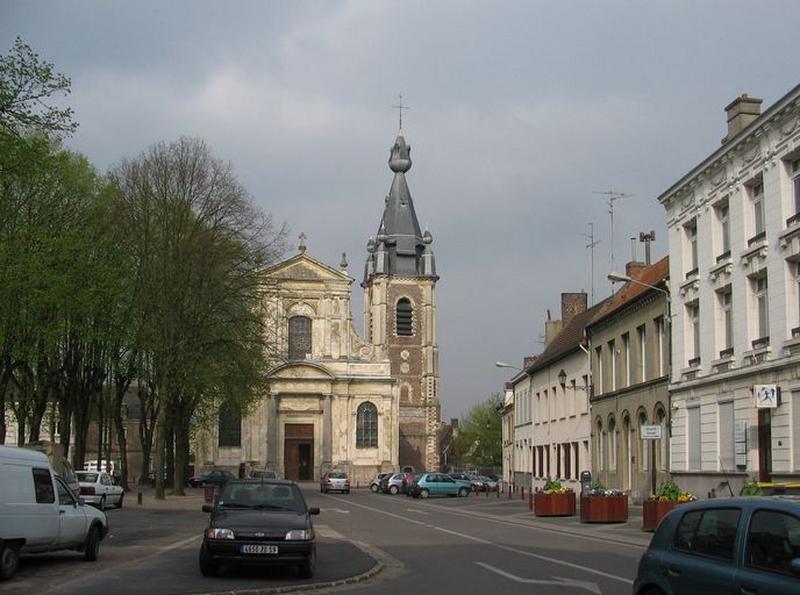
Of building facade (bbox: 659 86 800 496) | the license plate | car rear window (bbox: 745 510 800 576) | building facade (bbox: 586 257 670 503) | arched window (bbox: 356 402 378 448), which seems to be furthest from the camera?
arched window (bbox: 356 402 378 448)

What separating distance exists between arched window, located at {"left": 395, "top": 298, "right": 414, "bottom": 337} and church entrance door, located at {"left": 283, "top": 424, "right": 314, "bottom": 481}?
22884 mm

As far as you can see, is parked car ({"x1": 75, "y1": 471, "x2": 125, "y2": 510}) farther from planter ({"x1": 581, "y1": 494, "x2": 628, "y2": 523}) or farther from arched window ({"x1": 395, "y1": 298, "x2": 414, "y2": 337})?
arched window ({"x1": 395, "y1": 298, "x2": 414, "y2": 337})

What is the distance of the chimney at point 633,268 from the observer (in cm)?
4480

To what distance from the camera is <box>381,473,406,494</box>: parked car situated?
224 feet

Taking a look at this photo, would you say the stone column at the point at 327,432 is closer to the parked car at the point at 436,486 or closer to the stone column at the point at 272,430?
the stone column at the point at 272,430

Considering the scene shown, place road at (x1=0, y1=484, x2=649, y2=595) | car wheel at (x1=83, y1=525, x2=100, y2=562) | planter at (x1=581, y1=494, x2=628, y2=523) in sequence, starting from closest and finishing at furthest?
1. road at (x1=0, y1=484, x2=649, y2=595)
2. car wheel at (x1=83, y1=525, x2=100, y2=562)
3. planter at (x1=581, y1=494, x2=628, y2=523)

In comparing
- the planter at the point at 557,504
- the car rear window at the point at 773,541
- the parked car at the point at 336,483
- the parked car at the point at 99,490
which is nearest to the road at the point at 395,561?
the planter at the point at 557,504

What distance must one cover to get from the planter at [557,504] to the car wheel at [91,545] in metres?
19.9

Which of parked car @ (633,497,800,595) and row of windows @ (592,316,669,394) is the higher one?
row of windows @ (592,316,669,394)

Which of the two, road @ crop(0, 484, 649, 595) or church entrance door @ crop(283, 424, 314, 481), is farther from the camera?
church entrance door @ crop(283, 424, 314, 481)

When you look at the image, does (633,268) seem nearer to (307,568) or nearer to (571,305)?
(571,305)

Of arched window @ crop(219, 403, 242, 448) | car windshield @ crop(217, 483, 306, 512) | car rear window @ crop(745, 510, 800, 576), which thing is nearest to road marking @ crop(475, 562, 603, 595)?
car windshield @ crop(217, 483, 306, 512)

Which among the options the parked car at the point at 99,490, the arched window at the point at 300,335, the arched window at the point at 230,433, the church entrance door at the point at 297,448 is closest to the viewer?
the parked car at the point at 99,490

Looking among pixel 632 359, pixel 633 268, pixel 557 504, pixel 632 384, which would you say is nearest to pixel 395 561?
pixel 557 504
